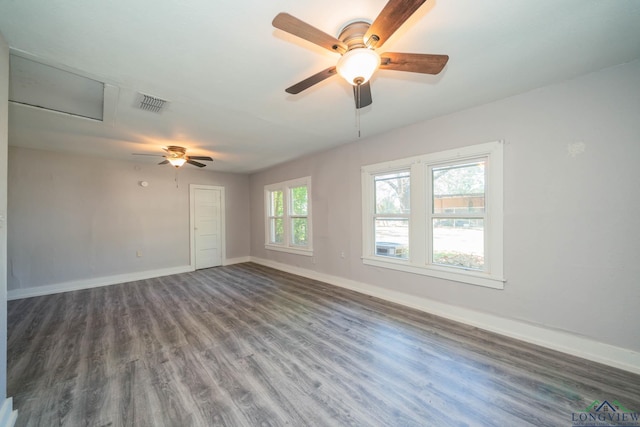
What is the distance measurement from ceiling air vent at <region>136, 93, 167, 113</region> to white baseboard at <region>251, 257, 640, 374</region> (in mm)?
3772

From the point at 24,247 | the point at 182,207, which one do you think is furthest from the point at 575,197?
the point at 24,247

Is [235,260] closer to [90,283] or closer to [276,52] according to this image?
[90,283]

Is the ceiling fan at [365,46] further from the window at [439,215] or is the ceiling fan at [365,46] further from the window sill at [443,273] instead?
the window sill at [443,273]

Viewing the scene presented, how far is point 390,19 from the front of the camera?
1.26 meters

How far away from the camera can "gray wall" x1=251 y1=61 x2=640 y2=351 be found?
6.75ft

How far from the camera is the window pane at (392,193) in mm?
3629

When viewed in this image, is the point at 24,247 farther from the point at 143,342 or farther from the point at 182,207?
the point at 143,342

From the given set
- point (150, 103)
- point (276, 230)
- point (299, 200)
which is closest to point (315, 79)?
point (150, 103)

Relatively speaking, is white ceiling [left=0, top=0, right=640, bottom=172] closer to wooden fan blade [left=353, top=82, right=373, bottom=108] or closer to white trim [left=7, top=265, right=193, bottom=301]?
wooden fan blade [left=353, top=82, right=373, bottom=108]

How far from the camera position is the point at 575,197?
227 centimetres

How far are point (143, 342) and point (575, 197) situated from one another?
4.59 meters

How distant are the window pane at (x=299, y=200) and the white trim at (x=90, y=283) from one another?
2999mm

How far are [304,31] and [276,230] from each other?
5.38m

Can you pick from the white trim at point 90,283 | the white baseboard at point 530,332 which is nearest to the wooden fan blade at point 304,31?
the white baseboard at point 530,332
